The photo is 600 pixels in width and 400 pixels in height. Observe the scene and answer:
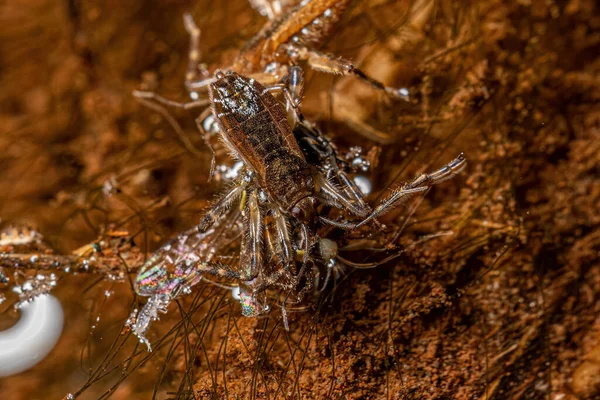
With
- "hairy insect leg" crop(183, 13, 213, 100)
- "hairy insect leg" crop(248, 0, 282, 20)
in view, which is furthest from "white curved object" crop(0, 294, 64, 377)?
"hairy insect leg" crop(248, 0, 282, 20)

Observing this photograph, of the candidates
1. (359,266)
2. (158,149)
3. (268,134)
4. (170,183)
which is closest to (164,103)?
(158,149)

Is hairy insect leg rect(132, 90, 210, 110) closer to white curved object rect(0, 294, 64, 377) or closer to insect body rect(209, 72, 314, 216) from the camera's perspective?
insect body rect(209, 72, 314, 216)

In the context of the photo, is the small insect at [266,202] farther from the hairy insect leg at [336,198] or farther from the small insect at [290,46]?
the small insect at [290,46]

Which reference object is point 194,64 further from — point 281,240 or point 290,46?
point 281,240

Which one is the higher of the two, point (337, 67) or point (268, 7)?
point (268, 7)

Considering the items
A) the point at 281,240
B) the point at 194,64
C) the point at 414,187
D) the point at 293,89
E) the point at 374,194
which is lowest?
the point at 281,240

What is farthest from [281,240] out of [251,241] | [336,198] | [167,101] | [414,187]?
[167,101]
